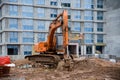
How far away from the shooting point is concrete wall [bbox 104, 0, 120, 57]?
58.6 m

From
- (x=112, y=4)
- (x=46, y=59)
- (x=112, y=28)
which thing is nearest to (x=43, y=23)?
(x=112, y=28)

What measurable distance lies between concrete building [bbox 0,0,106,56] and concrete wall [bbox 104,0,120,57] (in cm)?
117

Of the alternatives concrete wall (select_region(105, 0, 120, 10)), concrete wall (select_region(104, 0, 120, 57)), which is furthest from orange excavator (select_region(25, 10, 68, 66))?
concrete wall (select_region(105, 0, 120, 10))

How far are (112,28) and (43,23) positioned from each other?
1594 centimetres

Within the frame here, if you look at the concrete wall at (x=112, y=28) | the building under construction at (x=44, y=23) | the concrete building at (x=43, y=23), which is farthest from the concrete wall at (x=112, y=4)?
the concrete building at (x=43, y=23)

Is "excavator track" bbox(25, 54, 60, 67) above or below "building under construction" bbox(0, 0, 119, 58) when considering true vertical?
below

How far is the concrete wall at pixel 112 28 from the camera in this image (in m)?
58.6

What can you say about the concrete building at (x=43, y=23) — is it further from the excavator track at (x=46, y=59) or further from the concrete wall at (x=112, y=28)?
the excavator track at (x=46, y=59)

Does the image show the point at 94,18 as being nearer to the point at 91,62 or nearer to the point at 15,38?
the point at 15,38

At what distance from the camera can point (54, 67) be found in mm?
24281

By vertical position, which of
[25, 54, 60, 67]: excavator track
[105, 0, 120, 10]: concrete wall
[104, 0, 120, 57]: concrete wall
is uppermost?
[105, 0, 120, 10]: concrete wall

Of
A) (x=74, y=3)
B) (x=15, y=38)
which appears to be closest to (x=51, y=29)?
(x=15, y=38)

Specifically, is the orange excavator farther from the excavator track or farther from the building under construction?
the building under construction

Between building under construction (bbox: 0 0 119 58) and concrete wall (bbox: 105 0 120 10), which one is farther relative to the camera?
concrete wall (bbox: 105 0 120 10)
